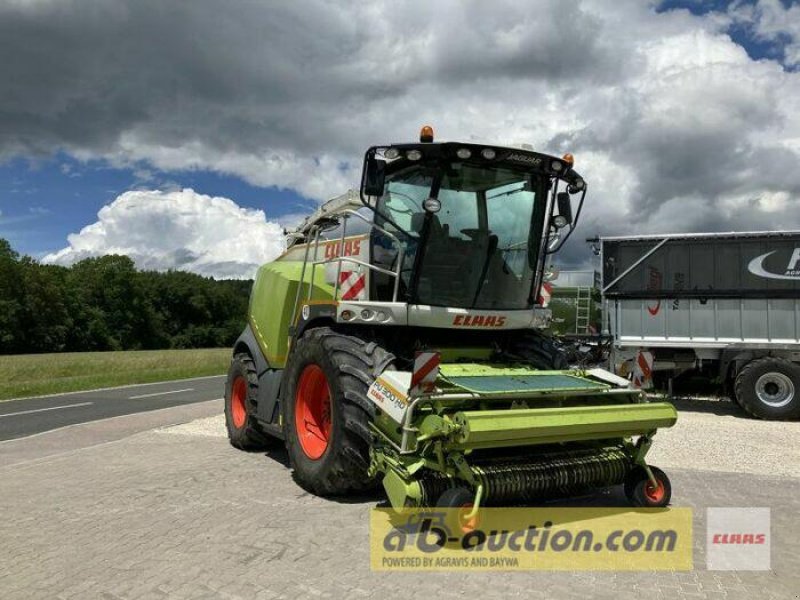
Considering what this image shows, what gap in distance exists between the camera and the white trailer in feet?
35.3

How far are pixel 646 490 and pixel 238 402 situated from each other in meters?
5.10

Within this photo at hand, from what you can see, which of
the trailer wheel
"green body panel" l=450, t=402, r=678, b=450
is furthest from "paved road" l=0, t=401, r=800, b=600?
"green body panel" l=450, t=402, r=678, b=450

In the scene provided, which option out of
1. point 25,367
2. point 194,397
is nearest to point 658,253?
point 194,397

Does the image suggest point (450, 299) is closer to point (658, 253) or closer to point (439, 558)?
point (439, 558)

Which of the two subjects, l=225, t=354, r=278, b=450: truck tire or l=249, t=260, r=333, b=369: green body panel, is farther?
l=225, t=354, r=278, b=450: truck tire

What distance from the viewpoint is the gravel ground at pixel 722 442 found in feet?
22.6

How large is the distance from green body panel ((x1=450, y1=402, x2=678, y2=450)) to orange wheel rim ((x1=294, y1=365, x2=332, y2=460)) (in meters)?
1.89

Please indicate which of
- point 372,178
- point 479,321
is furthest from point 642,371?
point 372,178

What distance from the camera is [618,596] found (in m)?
3.42

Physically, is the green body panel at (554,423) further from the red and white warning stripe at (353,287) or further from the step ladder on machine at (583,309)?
the step ladder on machine at (583,309)

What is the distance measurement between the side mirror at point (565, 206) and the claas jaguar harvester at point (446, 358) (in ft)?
0.06

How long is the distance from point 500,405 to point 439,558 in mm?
1260

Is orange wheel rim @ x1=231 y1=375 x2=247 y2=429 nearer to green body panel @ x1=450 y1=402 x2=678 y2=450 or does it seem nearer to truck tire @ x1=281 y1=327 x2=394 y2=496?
truck tire @ x1=281 y1=327 x2=394 y2=496

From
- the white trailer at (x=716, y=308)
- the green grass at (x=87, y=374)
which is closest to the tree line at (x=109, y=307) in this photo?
the green grass at (x=87, y=374)
